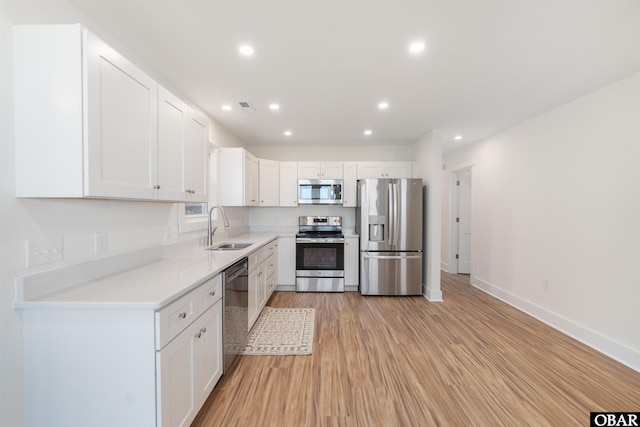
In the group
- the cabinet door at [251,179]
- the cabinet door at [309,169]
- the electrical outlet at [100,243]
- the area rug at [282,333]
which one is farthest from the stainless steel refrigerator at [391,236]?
the electrical outlet at [100,243]

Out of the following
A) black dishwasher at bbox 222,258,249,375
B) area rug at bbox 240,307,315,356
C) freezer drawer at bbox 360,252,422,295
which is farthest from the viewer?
freezer drawer at bbox 360,252,422,295

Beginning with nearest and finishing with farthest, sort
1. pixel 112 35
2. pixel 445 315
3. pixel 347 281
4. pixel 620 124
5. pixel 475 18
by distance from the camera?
1. pixel 475 18
2. pixel 112 35
3. pixel 620 124
4. pixel 445 315
5. pixel 347 281

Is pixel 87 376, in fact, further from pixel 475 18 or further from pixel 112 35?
pixel 475 18

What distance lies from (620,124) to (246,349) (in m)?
4.00

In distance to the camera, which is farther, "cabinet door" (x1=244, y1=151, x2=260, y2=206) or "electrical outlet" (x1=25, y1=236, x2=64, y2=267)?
"cabinet door" (x1=244, y1=151, x2=260, y2=206)

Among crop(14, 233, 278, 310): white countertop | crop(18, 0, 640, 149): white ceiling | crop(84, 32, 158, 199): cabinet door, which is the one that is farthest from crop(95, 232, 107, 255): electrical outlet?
crop(18, 0, 640, 149): white ceiling

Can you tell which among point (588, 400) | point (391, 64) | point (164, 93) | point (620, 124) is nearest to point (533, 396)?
point (588, 400)

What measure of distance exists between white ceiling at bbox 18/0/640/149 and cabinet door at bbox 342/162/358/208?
1.35 m

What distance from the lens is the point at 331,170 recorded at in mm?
4402

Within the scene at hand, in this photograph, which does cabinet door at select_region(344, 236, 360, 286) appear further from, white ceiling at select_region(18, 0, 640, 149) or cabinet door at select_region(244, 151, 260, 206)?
white ceiling at select_region(18, 0, 640, 149)

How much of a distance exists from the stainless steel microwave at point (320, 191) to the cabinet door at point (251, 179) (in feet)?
2.40

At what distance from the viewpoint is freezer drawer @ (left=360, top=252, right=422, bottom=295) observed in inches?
154

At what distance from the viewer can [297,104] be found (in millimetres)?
2885

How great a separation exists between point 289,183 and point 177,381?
3.41 metres
